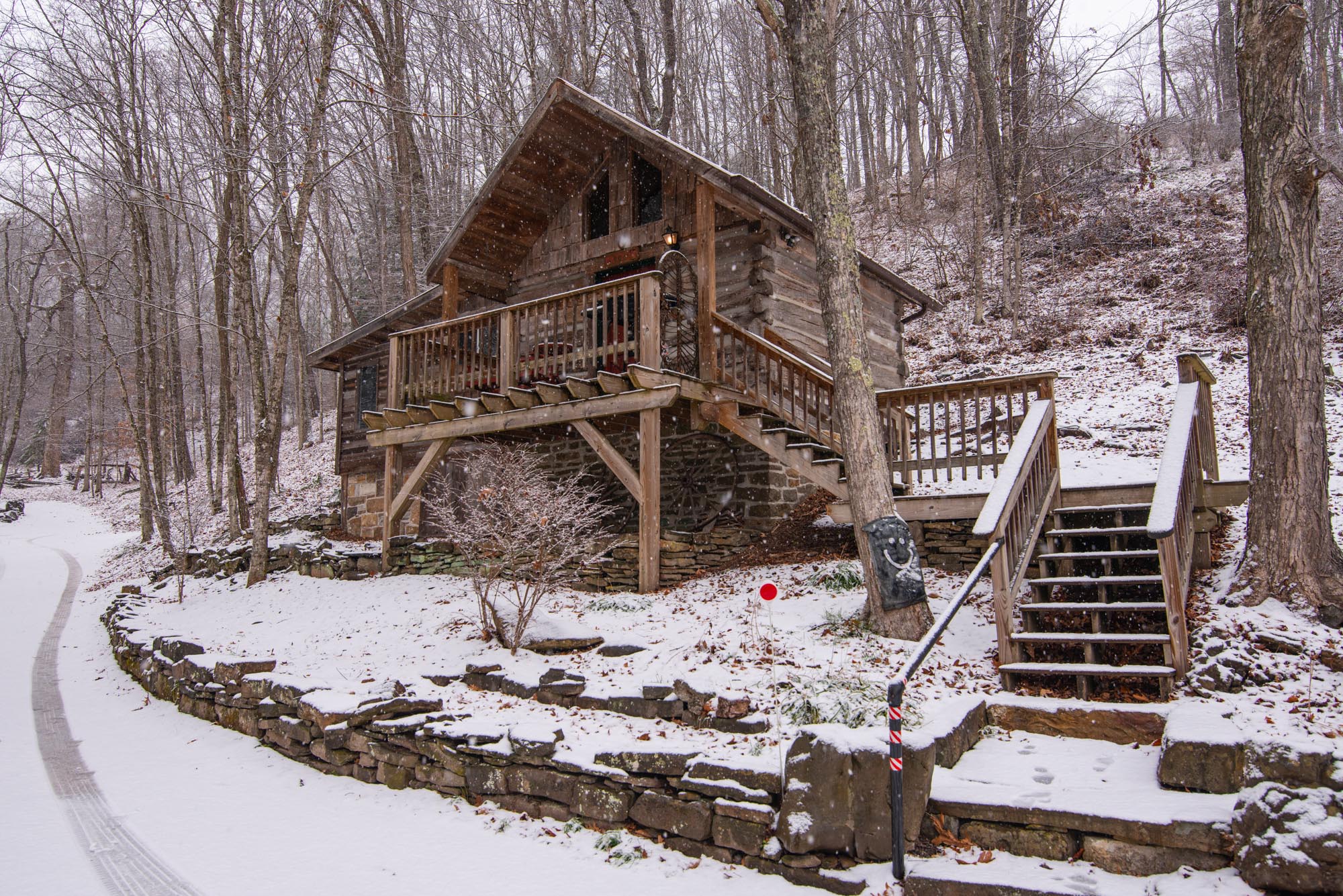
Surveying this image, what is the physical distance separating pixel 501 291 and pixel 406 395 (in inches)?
131

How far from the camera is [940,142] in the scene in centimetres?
2542

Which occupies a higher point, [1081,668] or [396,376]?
[396,376]

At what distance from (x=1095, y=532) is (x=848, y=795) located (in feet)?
12.6

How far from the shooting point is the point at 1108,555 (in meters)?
6.25

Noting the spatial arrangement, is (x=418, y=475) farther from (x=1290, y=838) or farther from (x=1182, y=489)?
(x=1290, y=838)

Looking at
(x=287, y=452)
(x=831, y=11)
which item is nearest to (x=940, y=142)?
(x=831, y=11)

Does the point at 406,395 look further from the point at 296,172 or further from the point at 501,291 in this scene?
the point at 296,172

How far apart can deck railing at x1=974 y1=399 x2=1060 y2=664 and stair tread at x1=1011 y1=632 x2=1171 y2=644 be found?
0.14m

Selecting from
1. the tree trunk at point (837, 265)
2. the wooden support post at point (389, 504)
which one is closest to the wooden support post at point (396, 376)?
the wooden support post at point (389, 504)

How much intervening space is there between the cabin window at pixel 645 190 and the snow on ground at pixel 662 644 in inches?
248

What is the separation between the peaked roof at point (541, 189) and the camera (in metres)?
11.1

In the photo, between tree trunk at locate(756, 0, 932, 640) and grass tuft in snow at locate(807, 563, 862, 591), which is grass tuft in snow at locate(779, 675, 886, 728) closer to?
tree trunk at locate(756, 0, 932, 640)

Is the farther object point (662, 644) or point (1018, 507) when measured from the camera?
point (662, 644)

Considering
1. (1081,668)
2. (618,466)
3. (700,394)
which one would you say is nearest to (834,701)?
(1081,668)
